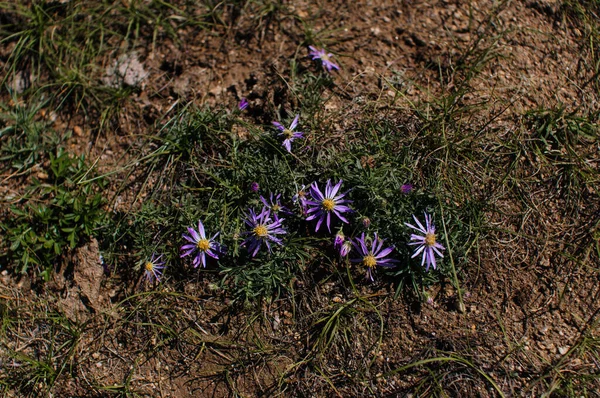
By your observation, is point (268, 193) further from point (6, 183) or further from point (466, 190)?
point (6, 183)

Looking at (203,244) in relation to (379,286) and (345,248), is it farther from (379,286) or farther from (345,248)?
(379,286)

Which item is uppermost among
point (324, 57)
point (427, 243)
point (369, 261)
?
point (324, 57)

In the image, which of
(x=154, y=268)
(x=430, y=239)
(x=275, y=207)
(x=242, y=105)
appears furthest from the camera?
(x=242, y=105)

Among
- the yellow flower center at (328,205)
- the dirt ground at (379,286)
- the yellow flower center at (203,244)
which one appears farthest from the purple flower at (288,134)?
the yellow flower center at (203,244)

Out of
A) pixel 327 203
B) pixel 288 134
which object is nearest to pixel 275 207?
pixel 327 203

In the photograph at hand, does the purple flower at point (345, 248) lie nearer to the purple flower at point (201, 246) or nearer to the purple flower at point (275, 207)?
the purple flower at point (275, 207)

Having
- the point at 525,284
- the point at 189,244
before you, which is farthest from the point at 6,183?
the point at 525,284

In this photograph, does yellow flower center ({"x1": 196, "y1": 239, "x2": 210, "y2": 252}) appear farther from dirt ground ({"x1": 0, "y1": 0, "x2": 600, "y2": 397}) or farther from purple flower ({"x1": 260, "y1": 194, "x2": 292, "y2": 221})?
purple flower ({"x1": 260, "y1": 194, "x2": 292, "y2": 221})

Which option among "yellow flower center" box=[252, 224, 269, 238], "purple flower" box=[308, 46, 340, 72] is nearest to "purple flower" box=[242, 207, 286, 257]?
"yellow flower center" box=[252, 224, 269, 238]
